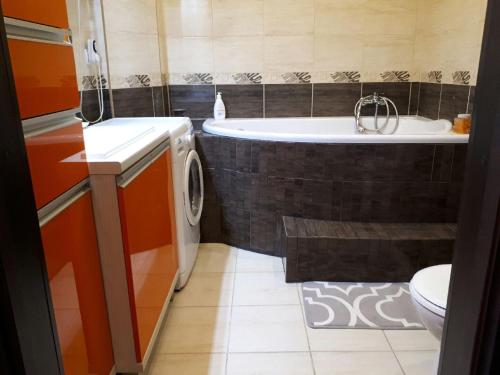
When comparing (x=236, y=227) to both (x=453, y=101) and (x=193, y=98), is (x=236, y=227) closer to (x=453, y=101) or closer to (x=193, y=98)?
(x=193, y=98)

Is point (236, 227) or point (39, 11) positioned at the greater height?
point (39, 11)

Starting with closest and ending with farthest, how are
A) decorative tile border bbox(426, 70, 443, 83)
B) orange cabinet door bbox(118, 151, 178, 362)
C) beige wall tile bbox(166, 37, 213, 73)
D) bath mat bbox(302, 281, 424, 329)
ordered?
1. orange cabinet door bbox(118, 151, 178, 362)
2. bath mat bbox(302, 281, 424, 329)
3. decorative tile border bbox(426, 70, 443, 83)
4. beige wall tile bbox(166, 37, 213, 73)

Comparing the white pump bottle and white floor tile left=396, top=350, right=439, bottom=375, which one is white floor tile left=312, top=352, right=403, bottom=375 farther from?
the white pump bottle

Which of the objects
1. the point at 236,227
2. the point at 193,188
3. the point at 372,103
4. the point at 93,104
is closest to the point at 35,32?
the point at 93,104

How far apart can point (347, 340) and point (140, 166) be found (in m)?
1.23

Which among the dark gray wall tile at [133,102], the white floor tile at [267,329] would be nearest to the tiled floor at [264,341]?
the white floor tile at [267,329]

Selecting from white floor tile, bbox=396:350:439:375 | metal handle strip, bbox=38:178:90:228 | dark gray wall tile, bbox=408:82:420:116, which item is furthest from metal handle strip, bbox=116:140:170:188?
dark gray wall tile, bbox=408:82:420:116

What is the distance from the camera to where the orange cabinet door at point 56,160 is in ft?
3.14

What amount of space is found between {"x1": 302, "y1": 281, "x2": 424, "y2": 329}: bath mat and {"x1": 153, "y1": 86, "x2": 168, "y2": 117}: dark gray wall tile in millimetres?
1768

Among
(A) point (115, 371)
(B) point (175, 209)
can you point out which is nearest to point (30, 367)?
(A) point (115, 371)

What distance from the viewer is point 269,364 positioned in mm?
1708

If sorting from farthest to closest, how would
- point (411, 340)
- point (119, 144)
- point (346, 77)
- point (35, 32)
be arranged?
point (346, 77) → point (411, 340) → point (119, 144) → point (35, 32)

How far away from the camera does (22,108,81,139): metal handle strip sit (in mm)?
935

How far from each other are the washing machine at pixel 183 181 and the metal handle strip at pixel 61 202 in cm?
77
